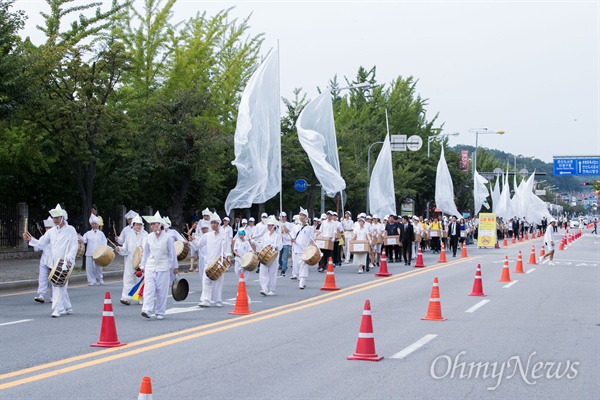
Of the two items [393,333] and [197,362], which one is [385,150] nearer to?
[393,333]

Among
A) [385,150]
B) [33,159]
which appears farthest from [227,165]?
[33,159]

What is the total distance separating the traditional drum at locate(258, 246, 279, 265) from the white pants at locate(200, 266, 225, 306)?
2.00 m

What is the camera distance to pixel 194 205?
1467 inches

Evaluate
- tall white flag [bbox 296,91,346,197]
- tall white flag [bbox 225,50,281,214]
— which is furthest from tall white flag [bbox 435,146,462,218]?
tall white flag [bbox 225,50,281,214]

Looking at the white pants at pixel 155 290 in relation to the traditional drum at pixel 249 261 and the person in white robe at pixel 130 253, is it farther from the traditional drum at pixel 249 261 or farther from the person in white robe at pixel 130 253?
the traditional drum at pixel 249 261

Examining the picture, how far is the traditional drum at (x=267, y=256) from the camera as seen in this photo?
1775cm

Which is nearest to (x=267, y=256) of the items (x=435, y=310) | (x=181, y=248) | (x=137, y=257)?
(x=181, y=248)

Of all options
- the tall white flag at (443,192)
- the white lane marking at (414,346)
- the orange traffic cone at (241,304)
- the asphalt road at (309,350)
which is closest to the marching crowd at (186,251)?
the orange traffic cone at (241,304)

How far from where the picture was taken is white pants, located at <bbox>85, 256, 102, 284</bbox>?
20.9 m

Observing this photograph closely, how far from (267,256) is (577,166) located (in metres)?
47.2

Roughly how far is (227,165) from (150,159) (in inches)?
323

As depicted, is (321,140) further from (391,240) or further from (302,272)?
(302,272)

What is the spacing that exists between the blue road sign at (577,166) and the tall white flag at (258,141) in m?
42.3

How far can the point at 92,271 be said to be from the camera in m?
21.1
